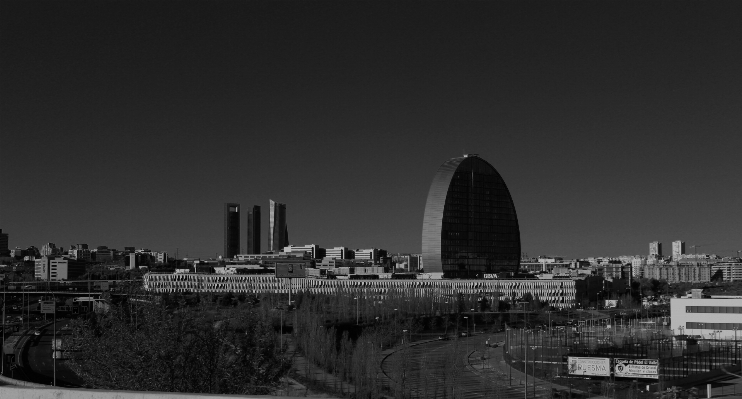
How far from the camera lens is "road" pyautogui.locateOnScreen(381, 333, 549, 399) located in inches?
1281

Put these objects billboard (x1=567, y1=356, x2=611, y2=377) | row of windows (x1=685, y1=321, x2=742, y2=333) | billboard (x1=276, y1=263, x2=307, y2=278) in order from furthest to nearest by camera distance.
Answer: row of windows (x1=685, y1=321, x2=742, y2=333) < billboard (x1=276, y1=263, x2=307, y2=278) < billboard (x1=567, y1=356, x2=611, y2=377)

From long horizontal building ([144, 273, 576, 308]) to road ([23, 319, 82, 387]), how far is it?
149 ft

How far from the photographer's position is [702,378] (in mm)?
40875

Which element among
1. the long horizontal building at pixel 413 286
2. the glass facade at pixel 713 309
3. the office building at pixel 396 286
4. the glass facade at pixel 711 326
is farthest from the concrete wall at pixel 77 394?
the long horizontal building at pixel 413 286

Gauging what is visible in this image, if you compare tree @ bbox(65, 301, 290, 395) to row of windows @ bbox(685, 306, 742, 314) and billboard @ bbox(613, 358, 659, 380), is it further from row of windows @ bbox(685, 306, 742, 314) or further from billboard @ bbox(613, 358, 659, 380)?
row of windows @ bbox(685, 306, 742, 314)

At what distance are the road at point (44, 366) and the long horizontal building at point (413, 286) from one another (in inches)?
1791

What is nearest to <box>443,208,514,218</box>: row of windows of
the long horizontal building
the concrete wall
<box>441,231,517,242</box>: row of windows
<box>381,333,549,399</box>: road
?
<box>441,231,517,242</box>: row of windows

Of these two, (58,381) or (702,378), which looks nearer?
(58,381)

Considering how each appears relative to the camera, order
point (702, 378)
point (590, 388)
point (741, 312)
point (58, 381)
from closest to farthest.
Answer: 1. point (58, 381)
2. point (590, 388)
3. point (702, 378)
4. point (741, 312)

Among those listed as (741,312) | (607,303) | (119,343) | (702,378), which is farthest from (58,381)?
(607,303)

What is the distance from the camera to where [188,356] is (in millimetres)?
14367

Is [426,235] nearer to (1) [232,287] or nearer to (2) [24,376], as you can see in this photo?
(1) [232,287]

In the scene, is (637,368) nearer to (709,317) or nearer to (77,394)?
(709,317)

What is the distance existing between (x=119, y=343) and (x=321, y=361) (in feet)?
85.4
